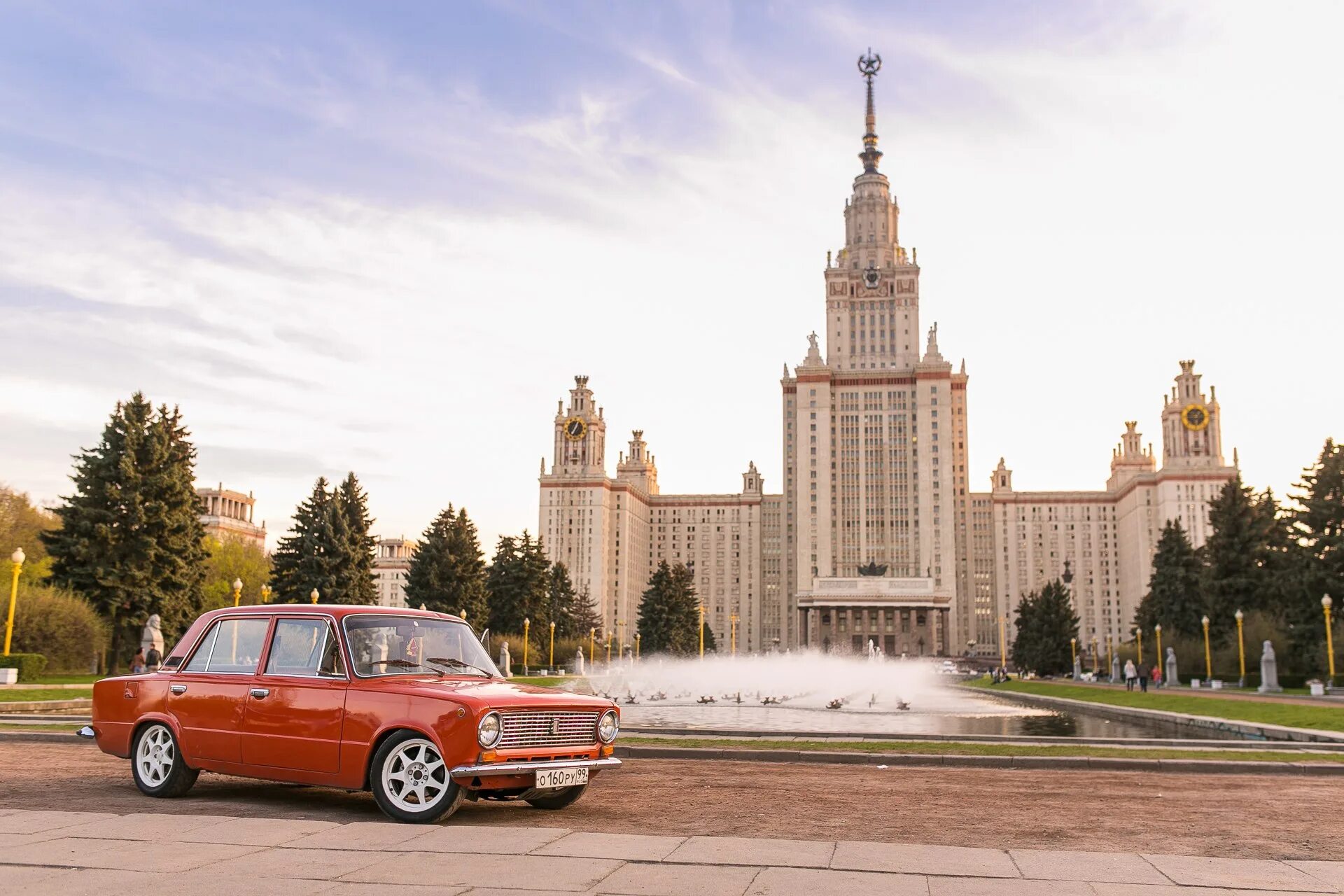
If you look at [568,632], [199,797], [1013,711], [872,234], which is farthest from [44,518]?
[872,234]

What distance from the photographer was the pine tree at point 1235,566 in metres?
64.4

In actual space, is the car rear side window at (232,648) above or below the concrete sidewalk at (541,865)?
above

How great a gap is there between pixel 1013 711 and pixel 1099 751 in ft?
74.3

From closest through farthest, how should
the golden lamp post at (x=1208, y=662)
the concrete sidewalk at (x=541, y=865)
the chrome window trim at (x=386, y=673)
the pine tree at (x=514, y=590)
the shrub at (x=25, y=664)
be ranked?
1. the concrete sidewalk at (x=541, y=865)
2. the chrome window trim at (x=386, y=673)
3. the shrub at (x=25, y=664)
4. the golden lamp post at (x=1208, y=662)
5. the pine tree at (x=514, y=590)

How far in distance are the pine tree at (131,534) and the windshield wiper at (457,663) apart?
1723 inches

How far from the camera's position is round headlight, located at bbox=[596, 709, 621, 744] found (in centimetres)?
1000

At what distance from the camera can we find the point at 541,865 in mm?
7047

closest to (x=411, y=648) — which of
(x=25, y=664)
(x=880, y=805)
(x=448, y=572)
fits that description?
(x=880, y=805)

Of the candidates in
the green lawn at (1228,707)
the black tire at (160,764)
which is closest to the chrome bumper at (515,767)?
the black tire at (160,764)

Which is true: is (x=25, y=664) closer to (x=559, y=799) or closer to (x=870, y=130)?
(x=559, y=799)

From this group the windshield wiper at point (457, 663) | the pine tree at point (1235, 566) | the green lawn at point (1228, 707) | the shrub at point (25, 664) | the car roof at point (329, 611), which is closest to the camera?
the car roof at point (329, 611)

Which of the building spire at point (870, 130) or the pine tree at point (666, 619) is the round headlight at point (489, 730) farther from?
the building spire at point (870, 130)

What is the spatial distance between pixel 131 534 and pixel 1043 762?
4539cm

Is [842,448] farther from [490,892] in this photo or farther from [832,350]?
[490,892]
